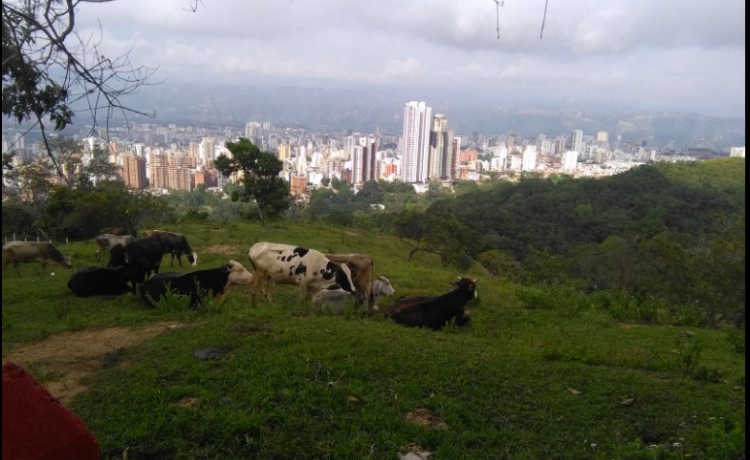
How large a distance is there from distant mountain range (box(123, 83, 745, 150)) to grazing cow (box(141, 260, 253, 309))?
5325cm

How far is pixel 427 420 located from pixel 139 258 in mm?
7593

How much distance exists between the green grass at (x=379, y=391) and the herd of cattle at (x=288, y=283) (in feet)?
1.63

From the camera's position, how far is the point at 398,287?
1305 cm

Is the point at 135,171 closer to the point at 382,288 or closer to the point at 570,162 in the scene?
the point at 382,288

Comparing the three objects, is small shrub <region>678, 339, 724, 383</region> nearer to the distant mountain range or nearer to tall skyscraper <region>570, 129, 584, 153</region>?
the distant mountain range

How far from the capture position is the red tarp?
3066mm

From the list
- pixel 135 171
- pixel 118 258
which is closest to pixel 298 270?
pixel 118 258

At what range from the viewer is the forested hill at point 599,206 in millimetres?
42984

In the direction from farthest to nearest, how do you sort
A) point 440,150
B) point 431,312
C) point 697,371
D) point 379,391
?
point 440,150 → point 431,312 → point 697,371 → point 379,391

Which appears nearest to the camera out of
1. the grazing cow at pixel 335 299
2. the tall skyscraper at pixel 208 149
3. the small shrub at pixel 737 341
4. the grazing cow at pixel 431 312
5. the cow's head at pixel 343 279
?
the small shrub at pixel 737 341

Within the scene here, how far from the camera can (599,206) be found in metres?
53.1

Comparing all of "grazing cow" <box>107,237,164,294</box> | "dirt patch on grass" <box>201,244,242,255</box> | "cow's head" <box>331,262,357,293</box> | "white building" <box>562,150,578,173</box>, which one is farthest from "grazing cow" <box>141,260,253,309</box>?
"white building" <box>562,150,578,173</box>

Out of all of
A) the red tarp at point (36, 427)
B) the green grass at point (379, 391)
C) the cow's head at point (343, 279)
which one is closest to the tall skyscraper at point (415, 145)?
the cow's head at point (343, 279)

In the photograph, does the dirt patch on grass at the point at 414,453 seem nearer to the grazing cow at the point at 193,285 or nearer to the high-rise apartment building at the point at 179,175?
the grazing cow at the point at 193,285
